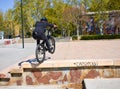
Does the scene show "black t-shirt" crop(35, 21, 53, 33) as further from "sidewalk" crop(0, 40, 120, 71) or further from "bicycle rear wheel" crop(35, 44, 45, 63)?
"sidewalk" crop(0, 40, 120, 71)

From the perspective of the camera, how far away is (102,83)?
8.95 meters

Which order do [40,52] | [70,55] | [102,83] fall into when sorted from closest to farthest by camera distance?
1. [102,83]
2. [40,52]
3. [70,55]

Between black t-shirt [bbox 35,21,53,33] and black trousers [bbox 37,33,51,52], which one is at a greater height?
black t-shirt [bbox 35,21,53,33]

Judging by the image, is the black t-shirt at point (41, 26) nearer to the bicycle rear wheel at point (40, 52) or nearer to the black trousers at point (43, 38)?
the black trousers at point (43, 38)

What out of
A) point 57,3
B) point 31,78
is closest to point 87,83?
point 31,78

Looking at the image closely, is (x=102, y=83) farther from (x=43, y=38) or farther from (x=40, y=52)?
(x=43, y=38)

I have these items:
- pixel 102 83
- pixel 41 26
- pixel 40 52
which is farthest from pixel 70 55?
pixel 102 83

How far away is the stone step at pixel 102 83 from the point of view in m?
8.41

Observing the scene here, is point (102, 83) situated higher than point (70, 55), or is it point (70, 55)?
point (70, 55)

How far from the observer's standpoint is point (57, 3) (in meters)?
65.6

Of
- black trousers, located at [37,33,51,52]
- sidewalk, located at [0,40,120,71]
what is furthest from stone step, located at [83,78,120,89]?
black trousers, located at [37,33,51,52]

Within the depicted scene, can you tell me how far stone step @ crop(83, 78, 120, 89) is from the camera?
27.6 ft

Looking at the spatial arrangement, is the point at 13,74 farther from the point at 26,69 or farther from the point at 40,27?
the point at 40,27

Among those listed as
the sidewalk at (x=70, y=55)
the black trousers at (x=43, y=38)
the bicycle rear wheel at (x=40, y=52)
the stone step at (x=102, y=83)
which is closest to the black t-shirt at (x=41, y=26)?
the black trousers at (x=43, y=38)
